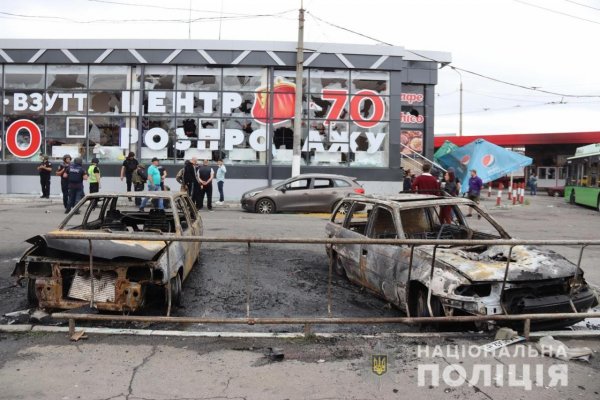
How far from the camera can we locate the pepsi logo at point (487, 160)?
77.2 feet

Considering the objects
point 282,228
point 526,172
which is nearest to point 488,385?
point 282,228

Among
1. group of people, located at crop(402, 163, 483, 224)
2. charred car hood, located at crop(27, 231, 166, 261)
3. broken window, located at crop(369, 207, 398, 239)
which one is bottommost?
charred car hood, located at crop(27, 231, 166, 261)

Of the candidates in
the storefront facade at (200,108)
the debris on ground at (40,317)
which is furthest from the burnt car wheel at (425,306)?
the storefront facade at (200,108)

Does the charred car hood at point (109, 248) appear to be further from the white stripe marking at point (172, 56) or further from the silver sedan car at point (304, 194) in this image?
the white stripe marking at point (172, 56)

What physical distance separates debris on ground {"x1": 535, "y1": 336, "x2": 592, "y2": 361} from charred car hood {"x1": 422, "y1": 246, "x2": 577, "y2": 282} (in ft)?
2.02

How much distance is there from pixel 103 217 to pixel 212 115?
15054 mm

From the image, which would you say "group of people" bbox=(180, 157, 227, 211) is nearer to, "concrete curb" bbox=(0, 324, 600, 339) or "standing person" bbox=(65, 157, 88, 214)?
"standing person" bbox=(65, 157, 88, 214)

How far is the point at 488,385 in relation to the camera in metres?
3.94

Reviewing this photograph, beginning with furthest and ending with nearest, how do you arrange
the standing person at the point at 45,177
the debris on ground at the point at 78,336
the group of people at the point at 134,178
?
the standing person at the point at 45,177, the group of people at the point at 134,178, the debris on ground at the point at 78,336

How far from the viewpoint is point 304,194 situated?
16266 millimetres

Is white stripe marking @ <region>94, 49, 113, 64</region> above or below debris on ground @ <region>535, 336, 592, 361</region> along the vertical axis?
above

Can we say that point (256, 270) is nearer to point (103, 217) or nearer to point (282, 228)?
point (103, 217)

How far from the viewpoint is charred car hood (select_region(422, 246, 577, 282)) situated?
495 centimetres

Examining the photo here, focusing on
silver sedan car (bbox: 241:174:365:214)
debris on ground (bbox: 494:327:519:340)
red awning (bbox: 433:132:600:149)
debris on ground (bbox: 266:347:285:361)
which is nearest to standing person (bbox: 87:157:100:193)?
silver sedan car (bbox: 241:174:365:214)
